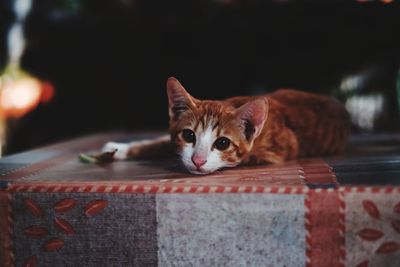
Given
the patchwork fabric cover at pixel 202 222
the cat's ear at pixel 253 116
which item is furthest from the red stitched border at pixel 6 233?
the cat's ear at pixel 253 116

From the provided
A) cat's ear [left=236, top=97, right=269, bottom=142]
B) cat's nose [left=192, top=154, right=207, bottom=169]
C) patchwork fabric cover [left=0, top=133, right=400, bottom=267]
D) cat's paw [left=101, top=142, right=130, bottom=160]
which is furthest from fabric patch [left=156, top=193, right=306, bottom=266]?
cat's paw [left=101, top=142, right=130, bottom=160]

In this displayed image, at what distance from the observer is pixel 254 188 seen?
929mm

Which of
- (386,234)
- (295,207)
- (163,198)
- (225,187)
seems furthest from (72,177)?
(386,234)

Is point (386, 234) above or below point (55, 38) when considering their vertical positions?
below

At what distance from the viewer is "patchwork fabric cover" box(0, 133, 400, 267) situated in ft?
2.99

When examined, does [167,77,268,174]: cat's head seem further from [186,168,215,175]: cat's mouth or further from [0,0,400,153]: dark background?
[0,0,400,153]: dark background

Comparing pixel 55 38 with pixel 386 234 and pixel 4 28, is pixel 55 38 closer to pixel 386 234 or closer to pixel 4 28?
pixel 4 28

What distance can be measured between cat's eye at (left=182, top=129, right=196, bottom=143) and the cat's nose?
7 cm

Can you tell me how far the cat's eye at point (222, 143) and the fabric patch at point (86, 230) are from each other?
0.25 metres

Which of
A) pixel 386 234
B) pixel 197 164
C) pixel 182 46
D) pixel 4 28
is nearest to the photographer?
pixel 386 234

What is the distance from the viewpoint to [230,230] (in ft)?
3.04

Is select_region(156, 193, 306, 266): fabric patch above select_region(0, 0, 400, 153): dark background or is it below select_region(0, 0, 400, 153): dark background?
below

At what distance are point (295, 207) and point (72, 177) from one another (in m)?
0.53

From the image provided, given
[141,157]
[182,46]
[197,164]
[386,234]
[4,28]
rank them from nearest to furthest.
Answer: [386,234]
[197,164]
[141,157]
[4,28]
[182,46]
